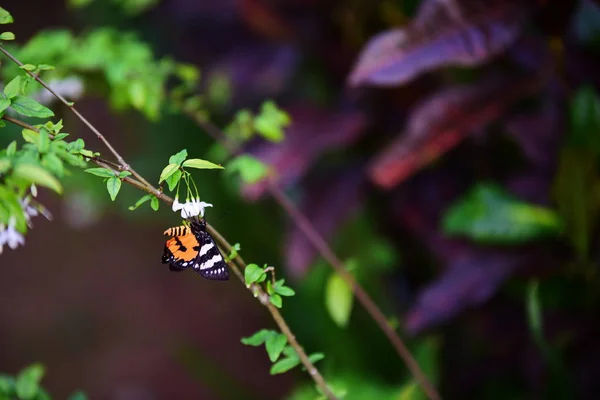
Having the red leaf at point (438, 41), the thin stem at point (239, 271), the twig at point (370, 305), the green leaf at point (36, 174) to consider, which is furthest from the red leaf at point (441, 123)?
the green leaf at point (36, 174)

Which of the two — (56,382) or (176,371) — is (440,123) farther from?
(56,382)

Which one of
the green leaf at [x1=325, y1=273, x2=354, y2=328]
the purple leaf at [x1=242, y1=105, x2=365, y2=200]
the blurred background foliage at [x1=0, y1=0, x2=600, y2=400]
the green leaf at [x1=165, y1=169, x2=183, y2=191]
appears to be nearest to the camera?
the green leaf at [x1=165, y1=169, x2=183, y2=191]

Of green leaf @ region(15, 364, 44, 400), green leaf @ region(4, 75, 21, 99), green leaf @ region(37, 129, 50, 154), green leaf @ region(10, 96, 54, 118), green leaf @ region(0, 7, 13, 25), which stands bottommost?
green leaf @ region(15, 364, 44, 400)

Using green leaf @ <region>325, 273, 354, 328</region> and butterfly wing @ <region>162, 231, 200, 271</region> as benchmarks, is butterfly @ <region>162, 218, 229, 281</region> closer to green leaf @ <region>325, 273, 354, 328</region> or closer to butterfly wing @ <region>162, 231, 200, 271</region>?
butterfly wing @ <region>162, 231, 200, 271</region>

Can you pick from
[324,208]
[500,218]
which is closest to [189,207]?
[500,218]

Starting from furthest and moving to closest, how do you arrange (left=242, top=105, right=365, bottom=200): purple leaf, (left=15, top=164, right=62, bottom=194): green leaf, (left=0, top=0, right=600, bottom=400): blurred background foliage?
(left=242, top=105, right=365, bottom=200): purple leaf
(left=0, top=0, right=600, bottom=400): blurred background foliage
(left=15, top=164, right=62, bottom=194): green leaf

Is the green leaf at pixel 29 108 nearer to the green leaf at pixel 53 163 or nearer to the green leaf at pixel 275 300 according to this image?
the green leaf at pixel 53 163

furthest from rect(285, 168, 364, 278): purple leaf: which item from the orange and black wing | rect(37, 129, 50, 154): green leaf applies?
rect(37, 129, 50, 154): green leaf

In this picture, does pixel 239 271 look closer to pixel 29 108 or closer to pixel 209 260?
pixel 209 260
